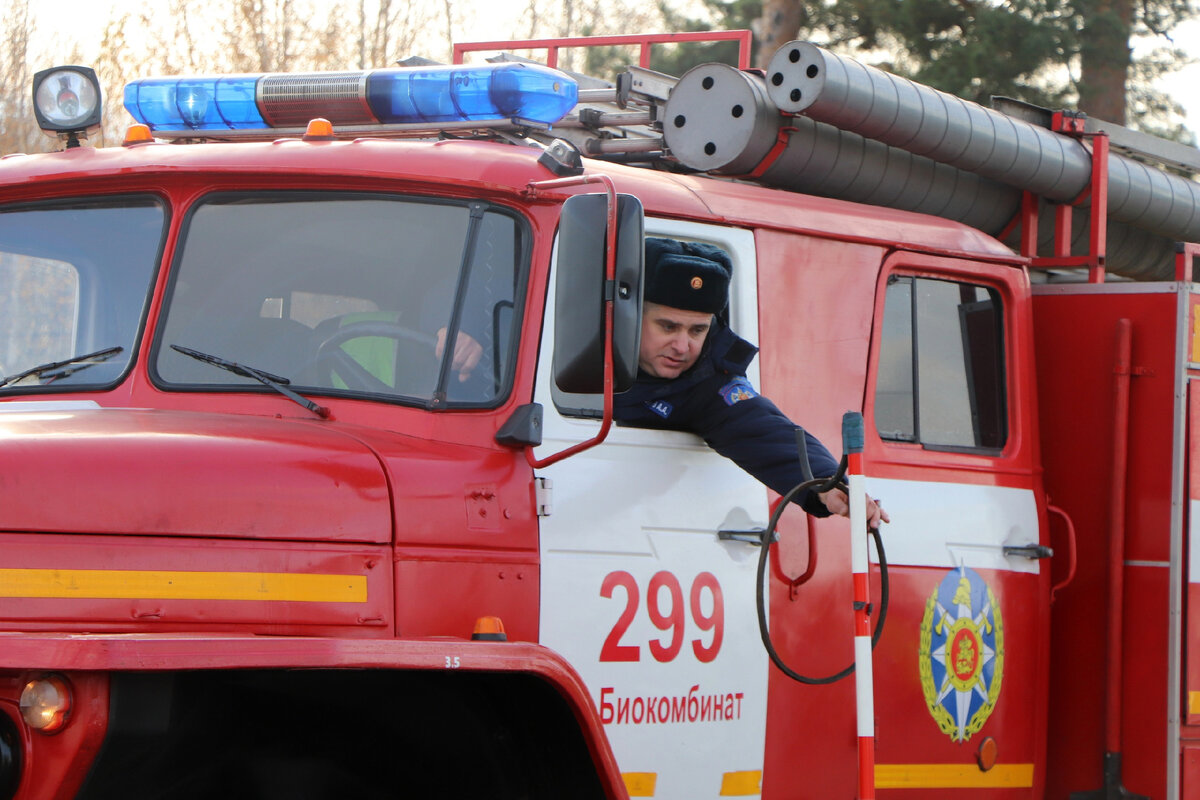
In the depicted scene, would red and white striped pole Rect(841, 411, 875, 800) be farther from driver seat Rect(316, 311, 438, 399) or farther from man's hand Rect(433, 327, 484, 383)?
driver seat Rect(316, 311, 438, 399)

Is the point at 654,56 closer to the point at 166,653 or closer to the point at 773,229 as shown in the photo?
the point at 773,229

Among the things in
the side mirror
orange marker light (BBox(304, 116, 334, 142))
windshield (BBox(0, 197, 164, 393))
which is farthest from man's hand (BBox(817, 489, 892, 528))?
windshield (BBox(0, 197, 164, 393))

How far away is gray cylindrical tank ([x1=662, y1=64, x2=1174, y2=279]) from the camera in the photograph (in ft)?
14.9

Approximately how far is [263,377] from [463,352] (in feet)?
1.52

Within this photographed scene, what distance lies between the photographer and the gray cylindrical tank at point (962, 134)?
452 centimetres

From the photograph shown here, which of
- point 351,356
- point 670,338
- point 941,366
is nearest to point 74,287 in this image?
point 351,356

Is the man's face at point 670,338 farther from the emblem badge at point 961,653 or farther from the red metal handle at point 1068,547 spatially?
the red metal handle at point 1068,547

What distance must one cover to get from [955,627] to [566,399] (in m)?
1.50

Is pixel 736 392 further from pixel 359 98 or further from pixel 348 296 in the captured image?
pixel 359 98

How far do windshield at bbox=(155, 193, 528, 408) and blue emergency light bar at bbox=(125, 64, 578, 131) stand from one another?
0.46 meters

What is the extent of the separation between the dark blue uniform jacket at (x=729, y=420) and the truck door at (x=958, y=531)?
52 cm

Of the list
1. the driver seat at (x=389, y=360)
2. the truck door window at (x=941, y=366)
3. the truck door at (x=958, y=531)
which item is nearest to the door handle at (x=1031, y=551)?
the truck door at (x=958, y=531)

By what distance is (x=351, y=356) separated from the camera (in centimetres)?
359

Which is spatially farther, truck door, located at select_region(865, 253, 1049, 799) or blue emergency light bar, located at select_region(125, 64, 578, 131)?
truck door, located at select_region(865, 253, 1049, 799)
